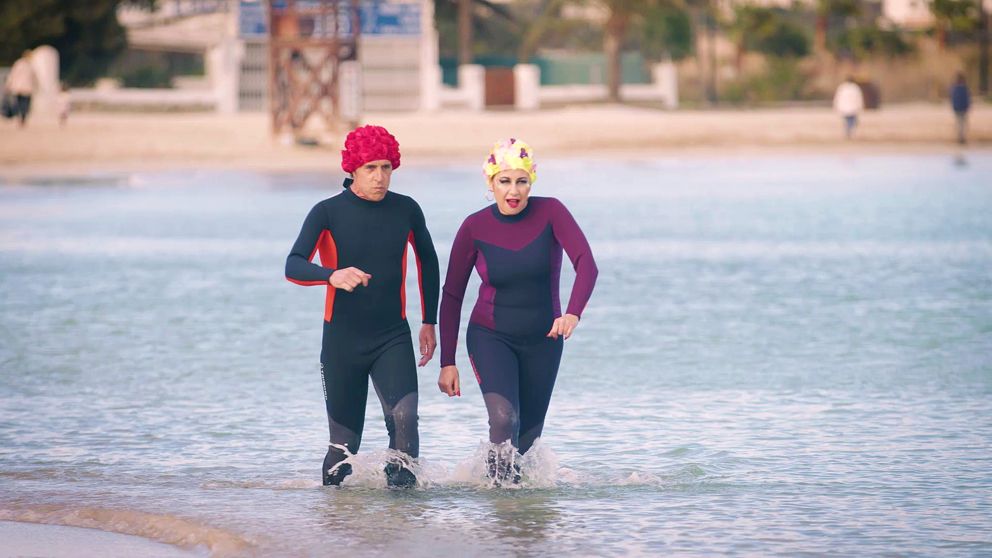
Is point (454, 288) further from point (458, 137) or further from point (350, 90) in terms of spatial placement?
point (458, 137)

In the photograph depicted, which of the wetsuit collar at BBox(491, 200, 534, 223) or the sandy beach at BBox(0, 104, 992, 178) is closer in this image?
the wetsuit collar at BBox(491, 200, 534, 223)

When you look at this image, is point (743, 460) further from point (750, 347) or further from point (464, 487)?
point (750, 347)

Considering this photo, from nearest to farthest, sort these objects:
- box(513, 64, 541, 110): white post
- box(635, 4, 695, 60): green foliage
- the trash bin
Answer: the trash bin < box(513, 64, 541, 110): white post < box(635, 4, 695, 60): green foliage

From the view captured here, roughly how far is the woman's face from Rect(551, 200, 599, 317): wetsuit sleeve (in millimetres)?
172

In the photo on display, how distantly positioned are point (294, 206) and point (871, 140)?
2255 cm

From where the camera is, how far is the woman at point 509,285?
7605 millimetres

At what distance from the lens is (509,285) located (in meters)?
7.65

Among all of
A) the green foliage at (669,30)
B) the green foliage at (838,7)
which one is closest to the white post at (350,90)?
the green foliage at (669,30)

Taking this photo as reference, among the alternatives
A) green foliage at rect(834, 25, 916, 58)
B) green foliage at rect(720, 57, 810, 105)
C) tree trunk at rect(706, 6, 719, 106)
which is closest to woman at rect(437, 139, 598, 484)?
tree trunk at rect(706, 6, 719, 106)

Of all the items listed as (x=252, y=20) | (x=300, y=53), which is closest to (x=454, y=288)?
(x=300, y=53)

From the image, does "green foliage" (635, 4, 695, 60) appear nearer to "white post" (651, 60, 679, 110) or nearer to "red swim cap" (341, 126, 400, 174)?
"white post" (651, 60, 679, 110)

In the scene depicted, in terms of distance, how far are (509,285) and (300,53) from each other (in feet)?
120

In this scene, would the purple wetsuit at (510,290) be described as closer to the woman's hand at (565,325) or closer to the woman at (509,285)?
the woman at (509,285)

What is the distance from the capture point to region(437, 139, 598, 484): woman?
7605 millimetres
